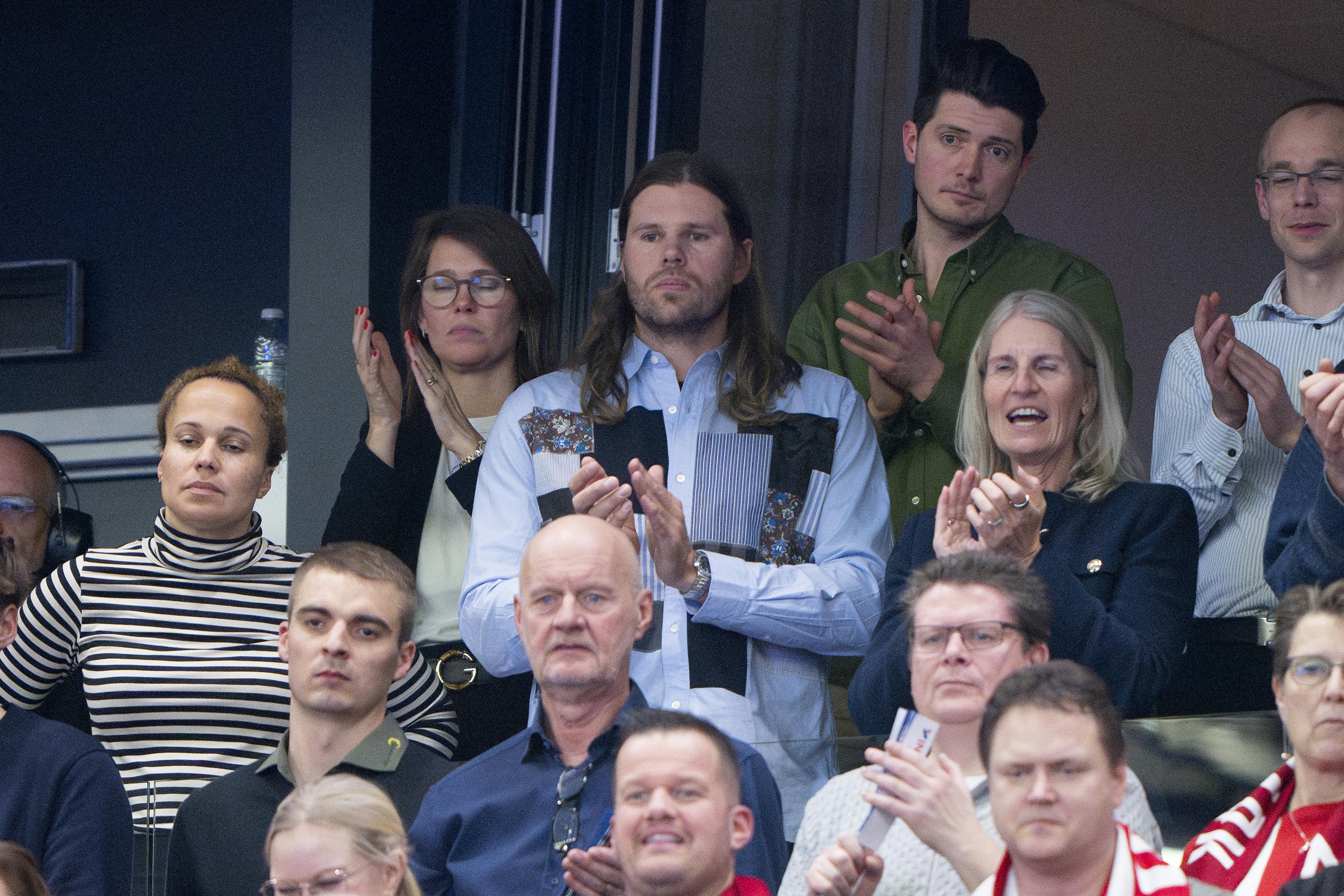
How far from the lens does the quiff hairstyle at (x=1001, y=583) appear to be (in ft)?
7.50

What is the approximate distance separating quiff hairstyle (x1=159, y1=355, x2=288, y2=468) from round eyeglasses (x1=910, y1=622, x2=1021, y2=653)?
4.37 ft

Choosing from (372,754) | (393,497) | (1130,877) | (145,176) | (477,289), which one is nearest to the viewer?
(1130,877)

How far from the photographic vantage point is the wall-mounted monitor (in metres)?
4.79

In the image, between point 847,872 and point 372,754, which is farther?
point 372,754

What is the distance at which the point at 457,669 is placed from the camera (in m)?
3.03

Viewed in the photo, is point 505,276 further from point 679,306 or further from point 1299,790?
point 1299,790

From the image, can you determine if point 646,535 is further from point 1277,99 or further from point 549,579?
point 1277,99

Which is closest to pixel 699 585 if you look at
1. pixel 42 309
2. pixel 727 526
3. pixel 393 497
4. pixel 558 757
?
pixel 727 526

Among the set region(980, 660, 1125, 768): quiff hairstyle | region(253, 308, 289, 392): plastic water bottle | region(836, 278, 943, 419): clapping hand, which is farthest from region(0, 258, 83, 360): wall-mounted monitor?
region(980, 660, 1125, 768): quiff hairstyle

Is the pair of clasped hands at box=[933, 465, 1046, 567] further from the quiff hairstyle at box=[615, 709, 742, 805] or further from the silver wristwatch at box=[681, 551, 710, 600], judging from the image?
the quiff hairstyle at box=[615, 709, 742, 805]

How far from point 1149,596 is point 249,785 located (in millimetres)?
1345

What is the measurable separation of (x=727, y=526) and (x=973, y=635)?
0.73m

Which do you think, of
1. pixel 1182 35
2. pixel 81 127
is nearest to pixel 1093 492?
pixel 81 127

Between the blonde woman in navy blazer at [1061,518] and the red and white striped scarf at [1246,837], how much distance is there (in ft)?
1.08
